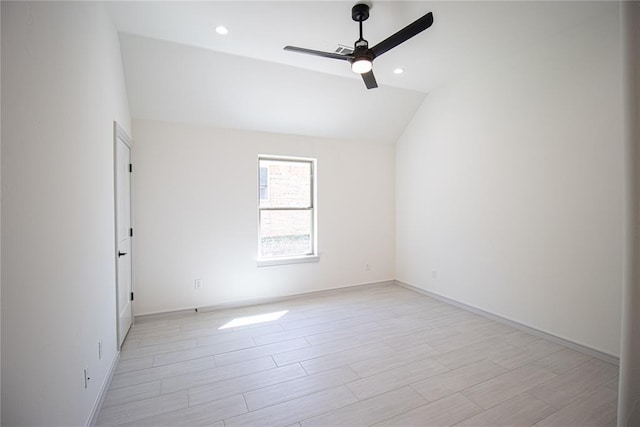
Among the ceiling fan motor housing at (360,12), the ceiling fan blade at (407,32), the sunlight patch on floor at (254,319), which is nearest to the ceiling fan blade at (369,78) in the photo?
the ceiling fan blade at (407,32)

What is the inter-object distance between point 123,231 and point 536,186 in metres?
4.42

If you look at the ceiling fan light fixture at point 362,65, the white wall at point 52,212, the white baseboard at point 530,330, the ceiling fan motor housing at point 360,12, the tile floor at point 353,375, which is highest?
the ceiling fan motor housing at point 360,12

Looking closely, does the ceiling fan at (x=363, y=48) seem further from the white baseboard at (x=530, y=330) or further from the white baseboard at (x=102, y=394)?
the white baseboard at (x=530, y=330)

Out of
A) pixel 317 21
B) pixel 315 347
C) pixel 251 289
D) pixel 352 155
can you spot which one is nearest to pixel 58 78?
pixel 317 21

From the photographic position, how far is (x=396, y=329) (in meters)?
3.42

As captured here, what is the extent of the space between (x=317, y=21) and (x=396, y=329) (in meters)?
3.25

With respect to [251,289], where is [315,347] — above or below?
below

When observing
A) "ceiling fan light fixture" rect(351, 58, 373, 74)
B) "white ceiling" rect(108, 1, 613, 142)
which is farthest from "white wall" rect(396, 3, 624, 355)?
"ceiling fan light fixture" rect(351, 58, 373, 74)

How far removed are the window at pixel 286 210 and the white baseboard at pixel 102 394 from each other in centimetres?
204

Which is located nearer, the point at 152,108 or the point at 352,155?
the point at 152,108

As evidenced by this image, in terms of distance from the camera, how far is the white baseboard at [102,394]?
1.92m

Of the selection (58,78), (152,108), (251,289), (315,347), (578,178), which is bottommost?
(315,347)

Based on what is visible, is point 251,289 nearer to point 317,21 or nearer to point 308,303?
point 308,303

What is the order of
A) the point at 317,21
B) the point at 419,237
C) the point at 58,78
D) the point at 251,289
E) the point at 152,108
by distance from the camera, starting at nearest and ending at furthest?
the point at 58,78 < the point at 317,21 < the point at 152,108 < the point at 251,289 < the point at 419,237
